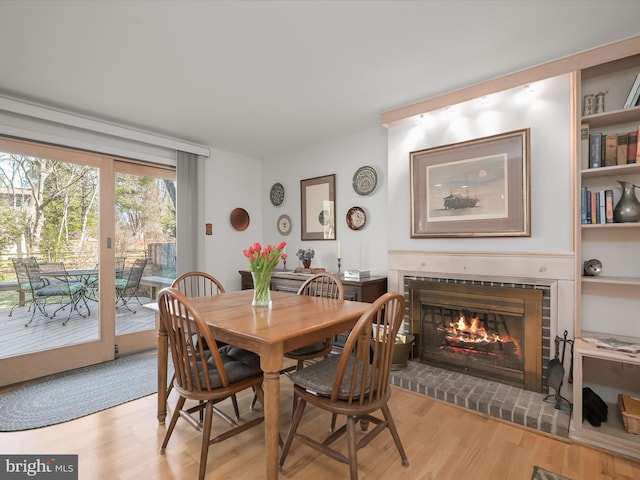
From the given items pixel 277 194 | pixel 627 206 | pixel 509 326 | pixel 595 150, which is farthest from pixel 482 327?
pixel 277 194

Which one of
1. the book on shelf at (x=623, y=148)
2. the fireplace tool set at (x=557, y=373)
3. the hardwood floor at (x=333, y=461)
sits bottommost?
the hardwood floor at (x=333, y=461)

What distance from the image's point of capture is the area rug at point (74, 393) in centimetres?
226

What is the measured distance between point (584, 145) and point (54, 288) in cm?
453

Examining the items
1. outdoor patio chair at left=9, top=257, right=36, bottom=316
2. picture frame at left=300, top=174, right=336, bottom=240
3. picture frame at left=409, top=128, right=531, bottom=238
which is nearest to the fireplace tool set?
picture frame at left=409, top=128, right=531, bottom=238

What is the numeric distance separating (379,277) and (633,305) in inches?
74.3

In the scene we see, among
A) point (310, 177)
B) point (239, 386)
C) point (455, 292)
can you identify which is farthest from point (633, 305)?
point (310, 177)

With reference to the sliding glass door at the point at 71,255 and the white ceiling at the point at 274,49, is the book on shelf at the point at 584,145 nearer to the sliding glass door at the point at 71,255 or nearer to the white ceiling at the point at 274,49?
the white ceiling at the point at 274,49

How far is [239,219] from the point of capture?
4.42m

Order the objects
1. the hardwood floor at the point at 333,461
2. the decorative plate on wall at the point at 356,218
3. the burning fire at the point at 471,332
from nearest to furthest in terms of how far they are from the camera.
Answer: the hardwood floor at the point at 333,461 < the burning fire at the point at 471,332 < the decorative plate on wall at the point at 356,218

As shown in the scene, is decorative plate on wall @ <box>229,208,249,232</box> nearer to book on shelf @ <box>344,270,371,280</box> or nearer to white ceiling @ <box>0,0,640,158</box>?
white ceiling @ <box>0,0,640,158</box>

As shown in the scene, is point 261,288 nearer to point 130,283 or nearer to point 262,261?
point 262,261

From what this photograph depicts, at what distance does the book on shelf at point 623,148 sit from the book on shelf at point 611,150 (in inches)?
0.7

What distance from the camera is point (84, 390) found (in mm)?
2680

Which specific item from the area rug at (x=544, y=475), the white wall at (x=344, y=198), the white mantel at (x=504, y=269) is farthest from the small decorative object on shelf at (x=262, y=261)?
the area rug at (x=544, y=475)
